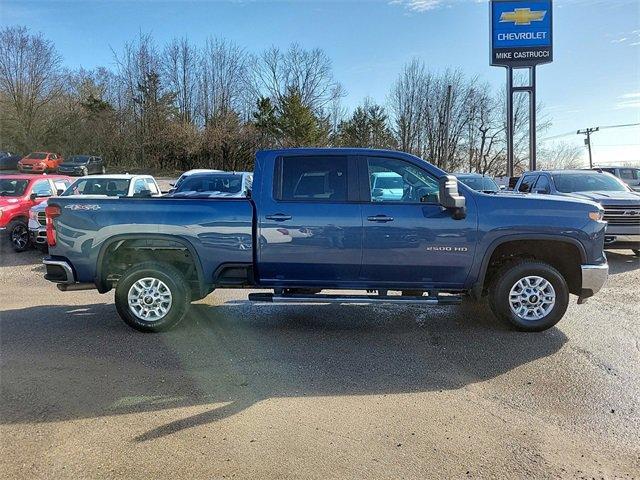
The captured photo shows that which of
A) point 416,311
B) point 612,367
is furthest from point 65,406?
point 612,367

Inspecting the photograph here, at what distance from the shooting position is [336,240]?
5.44 meters

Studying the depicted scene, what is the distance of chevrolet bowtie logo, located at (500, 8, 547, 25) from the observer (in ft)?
75.4

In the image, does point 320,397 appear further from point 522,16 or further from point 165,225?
point 522,16

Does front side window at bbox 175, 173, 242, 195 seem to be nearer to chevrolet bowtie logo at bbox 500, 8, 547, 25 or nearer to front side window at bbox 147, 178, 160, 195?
front side window at bbox 147, 178, 160, 195

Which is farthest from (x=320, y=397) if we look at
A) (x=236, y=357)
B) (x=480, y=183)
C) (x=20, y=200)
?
(x=480, y=183)

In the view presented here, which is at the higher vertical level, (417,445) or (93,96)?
(93,96)

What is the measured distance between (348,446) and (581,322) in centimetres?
427

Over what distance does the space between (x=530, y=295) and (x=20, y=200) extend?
38.6ft

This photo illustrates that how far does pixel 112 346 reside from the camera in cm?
530

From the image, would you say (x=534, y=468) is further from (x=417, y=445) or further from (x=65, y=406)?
(x=65, y=406)

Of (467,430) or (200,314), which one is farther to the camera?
(200,314)

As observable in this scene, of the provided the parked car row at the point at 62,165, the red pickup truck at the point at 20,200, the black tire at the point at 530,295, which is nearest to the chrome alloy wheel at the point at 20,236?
the red pickup truck at the point at 20,200

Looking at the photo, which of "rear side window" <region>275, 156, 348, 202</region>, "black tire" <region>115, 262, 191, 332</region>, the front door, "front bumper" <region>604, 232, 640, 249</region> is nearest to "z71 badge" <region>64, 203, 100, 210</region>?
"black tire" <region>115, 262, 191, 332</region>

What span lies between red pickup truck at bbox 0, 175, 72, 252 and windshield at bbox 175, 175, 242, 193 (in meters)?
3.37
